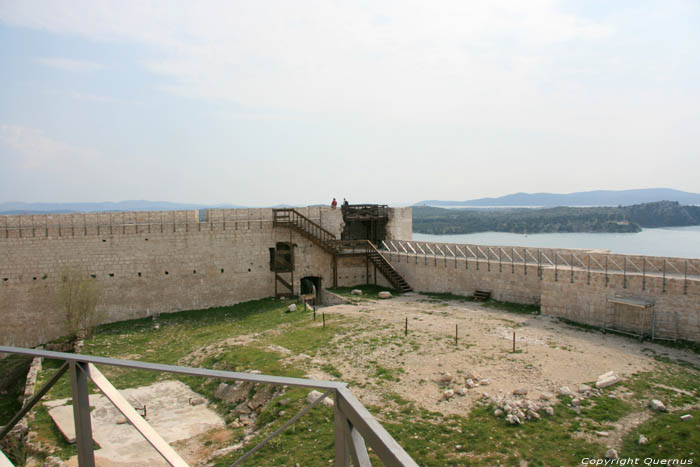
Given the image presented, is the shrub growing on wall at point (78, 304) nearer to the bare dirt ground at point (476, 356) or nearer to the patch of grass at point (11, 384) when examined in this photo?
the patch of grass at point (11, 384)

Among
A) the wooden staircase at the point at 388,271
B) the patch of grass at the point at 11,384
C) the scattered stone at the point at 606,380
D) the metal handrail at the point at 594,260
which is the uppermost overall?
the metal handrail at the point at 594,260

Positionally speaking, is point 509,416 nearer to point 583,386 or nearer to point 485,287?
point 583,386

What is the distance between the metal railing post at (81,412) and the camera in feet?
8.85

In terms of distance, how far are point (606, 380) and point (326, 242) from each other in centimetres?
1635

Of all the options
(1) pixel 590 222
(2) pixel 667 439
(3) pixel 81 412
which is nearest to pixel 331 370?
(2) pixel 667 439

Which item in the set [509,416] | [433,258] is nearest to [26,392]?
[509,416]

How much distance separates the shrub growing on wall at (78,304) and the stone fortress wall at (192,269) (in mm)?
745

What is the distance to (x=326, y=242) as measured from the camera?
25.4 metres

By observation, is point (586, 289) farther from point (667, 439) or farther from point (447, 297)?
point (667, 439)

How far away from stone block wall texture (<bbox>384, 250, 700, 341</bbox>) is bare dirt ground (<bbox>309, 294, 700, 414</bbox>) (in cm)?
101

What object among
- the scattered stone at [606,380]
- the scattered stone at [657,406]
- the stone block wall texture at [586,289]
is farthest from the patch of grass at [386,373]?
the stone block wall texture at [586,289]

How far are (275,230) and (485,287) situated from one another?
36.7 feet

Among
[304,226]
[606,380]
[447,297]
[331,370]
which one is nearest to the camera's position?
[606,380]

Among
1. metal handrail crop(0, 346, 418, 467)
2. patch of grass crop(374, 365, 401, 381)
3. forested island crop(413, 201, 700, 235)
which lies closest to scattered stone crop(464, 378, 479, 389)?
patch of grass crop(374, 365, 401, 381)
